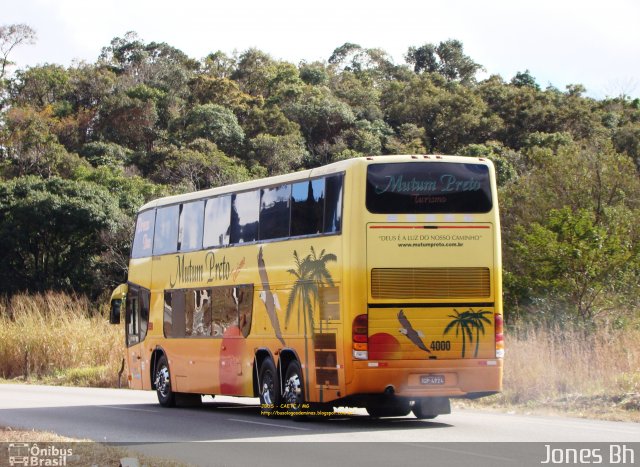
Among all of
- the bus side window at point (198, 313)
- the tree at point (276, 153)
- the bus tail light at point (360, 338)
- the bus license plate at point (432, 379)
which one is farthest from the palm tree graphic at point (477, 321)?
the tree at point (276, 153)

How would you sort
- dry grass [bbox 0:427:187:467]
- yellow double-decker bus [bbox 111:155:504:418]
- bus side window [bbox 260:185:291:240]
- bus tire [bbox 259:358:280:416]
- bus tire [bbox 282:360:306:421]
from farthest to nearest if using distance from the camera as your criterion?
1. bus tire [bbox 259:358:280:416]
2. bus side window [bbox 260:185:291:240]
3. bus tire [bbox 282:360:306:421]
4. yellow double-decker bus [bbox 111:155:504:418]
5. dry grass [bbox 0:427:187:467]

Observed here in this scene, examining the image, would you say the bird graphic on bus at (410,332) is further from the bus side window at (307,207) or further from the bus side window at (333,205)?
the bus side window at (307,207)

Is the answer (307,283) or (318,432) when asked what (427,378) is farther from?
(307,283)

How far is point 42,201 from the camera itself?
58656mm

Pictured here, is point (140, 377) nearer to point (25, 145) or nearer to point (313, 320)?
point (313, 320)

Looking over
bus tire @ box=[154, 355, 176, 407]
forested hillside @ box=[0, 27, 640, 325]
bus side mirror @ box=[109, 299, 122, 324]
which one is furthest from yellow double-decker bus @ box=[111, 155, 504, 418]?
forested hillside @ box=[0, 27, 640, 325]

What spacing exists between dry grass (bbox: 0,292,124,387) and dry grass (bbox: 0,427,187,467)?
19.7 m

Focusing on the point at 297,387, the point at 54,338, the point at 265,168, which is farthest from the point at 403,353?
the point at 265,168

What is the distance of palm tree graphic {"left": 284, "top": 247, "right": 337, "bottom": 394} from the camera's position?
16.8 m

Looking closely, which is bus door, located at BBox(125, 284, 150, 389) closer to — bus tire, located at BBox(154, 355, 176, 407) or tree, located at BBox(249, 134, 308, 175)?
bus tire, located at BBox(154, 355, 176, 407)

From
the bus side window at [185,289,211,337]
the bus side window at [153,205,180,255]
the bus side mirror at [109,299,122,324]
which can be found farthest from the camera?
the bus side mirror at [109,299,122,324]

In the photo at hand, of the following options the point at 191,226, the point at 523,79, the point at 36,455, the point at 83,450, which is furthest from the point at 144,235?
the point at 523,79

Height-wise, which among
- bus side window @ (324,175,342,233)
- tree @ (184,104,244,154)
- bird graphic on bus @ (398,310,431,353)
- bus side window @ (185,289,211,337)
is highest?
tree @ (184,104,244,154)

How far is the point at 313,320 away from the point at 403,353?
5.27ft
